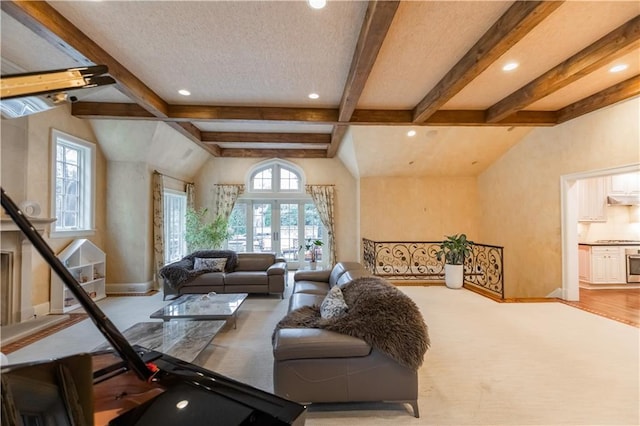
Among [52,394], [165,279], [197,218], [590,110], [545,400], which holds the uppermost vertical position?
[590,110]

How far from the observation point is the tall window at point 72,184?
4.38 metres

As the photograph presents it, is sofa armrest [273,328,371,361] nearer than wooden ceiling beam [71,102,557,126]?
Yes

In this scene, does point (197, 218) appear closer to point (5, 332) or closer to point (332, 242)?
point (332, 242)

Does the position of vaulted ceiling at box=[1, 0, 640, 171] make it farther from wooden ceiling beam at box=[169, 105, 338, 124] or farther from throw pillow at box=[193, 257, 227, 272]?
throw pillow at box=[193, 257, 227, 272]

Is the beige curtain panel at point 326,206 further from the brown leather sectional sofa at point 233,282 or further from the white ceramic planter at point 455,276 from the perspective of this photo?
the white ceramic planter at point 455,276

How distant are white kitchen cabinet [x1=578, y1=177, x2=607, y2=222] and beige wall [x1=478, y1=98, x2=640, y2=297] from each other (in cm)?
120

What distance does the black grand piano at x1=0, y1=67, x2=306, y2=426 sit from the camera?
90 centimetres

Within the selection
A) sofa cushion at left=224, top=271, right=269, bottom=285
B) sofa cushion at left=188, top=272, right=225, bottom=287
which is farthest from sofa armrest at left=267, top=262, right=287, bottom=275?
sofa cushion at left=188, top=272, right=225, bottom=287

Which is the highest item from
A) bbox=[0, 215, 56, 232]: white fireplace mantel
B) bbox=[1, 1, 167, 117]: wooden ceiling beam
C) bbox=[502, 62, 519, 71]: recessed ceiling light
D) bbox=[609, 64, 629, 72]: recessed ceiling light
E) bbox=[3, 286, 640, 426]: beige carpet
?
bbox=[609, 64, 629, 72]: recessed ceiling light

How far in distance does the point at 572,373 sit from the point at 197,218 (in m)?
6.92

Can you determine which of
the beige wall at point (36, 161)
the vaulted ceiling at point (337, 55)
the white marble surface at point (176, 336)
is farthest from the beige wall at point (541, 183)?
the beige wall at point (36, 161)

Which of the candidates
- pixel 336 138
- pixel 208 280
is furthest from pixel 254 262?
pixel 336 138

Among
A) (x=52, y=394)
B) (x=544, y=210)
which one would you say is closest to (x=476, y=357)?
(x=52, y=394)

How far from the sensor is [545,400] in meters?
2.19
